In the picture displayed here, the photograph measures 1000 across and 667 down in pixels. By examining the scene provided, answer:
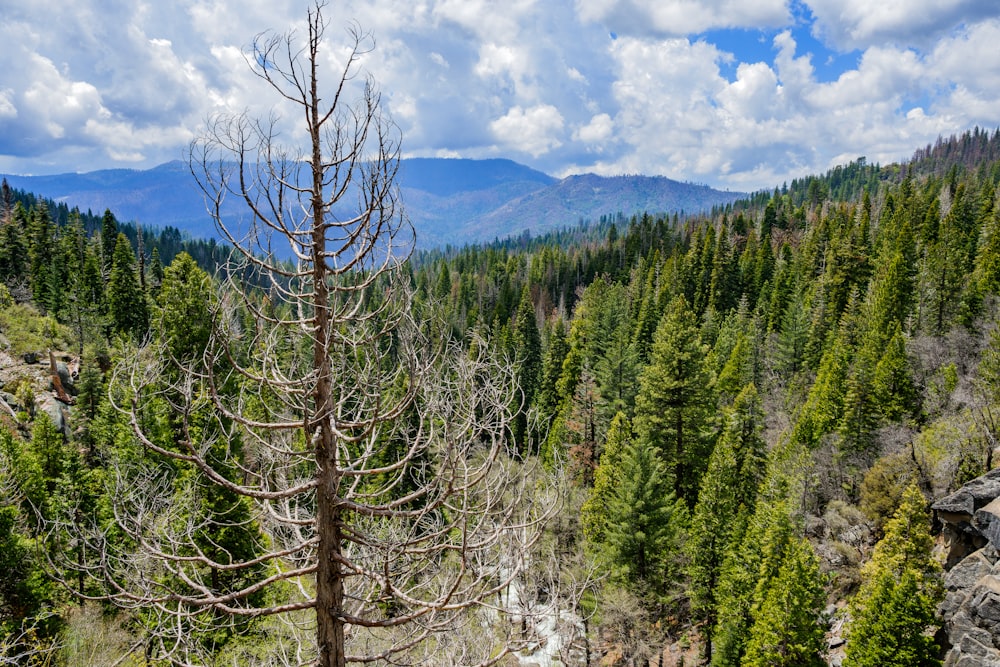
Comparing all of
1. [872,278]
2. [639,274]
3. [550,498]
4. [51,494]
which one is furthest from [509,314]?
[550,498]

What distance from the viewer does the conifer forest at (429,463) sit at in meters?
4.20

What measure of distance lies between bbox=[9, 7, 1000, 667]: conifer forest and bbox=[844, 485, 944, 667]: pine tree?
0.30 ft

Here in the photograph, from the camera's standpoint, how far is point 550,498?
5.28 meters

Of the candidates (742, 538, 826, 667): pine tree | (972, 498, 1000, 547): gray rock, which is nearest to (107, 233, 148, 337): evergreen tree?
(742, 538, 826, 667): pine tree

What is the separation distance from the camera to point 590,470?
31.9 meters

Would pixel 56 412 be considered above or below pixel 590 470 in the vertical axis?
above

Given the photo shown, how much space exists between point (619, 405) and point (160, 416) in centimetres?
2329

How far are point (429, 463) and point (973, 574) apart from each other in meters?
17.8

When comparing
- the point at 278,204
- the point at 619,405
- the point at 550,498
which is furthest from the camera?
the point at 619,405

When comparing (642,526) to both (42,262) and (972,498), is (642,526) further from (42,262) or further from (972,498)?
(42,262)

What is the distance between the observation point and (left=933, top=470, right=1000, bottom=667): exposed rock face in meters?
13.9

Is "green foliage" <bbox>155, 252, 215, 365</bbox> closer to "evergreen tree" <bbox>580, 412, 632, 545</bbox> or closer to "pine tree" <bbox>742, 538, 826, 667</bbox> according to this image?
"evergreen tree" <bbox>580, 412, 632, 545</bbox>

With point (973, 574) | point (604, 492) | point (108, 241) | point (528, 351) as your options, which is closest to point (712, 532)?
point (604, 492)

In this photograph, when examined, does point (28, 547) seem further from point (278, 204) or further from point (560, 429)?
point (560, 429)
